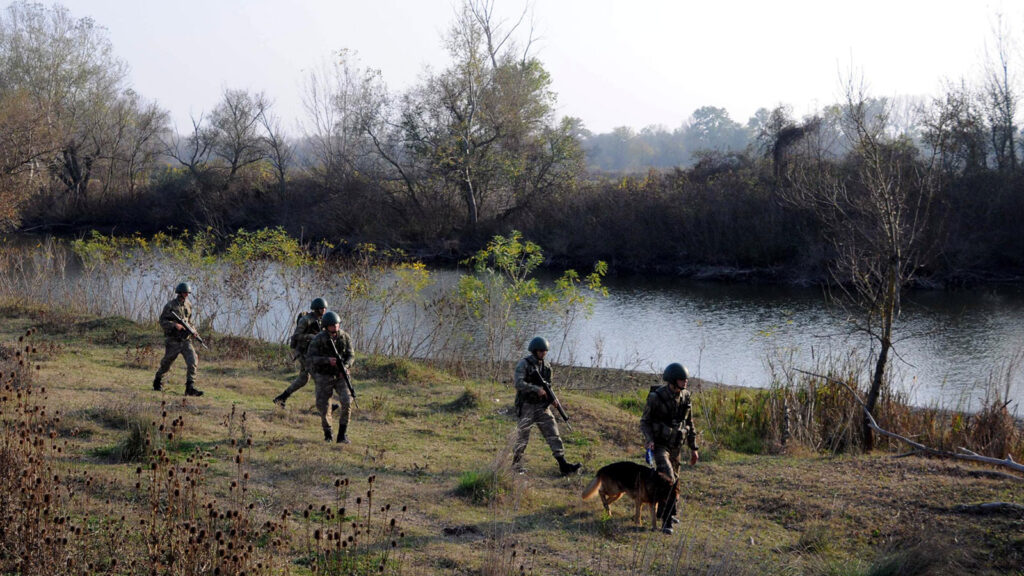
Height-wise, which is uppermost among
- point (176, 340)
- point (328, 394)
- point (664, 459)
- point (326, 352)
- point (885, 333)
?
point (885, 333)

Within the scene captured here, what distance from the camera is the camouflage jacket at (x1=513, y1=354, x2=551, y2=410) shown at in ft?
32.2

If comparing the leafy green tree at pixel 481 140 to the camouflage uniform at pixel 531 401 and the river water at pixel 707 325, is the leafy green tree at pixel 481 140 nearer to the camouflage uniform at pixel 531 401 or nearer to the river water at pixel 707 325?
the river water at pixel 707 325

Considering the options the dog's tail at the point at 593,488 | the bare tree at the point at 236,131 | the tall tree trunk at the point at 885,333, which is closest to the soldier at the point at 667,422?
the dog's tail at the point at 593,488

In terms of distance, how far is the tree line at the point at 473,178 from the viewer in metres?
39.3

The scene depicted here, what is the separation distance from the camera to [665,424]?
8641 millimetres

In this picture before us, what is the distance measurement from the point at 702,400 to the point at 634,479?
6.77 meters

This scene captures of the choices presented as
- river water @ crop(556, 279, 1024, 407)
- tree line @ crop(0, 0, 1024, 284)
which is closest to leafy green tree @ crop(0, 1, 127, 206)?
tree line @ crop(0, 0, 1024, 284)

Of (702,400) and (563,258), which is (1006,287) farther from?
(702,400)

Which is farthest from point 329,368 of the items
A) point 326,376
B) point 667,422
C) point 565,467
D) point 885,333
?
point 885,333

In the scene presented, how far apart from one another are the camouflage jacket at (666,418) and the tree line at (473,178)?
3070 cm

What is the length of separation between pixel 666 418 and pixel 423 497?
294 cm

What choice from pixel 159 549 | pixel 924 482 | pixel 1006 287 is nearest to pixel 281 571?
pixel 159 549

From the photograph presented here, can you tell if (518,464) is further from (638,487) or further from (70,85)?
(70,85)

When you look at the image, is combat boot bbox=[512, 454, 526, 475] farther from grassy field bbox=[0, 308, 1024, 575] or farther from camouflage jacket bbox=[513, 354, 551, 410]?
camouflage jacket bbox=[513, 354, 551, 410]
